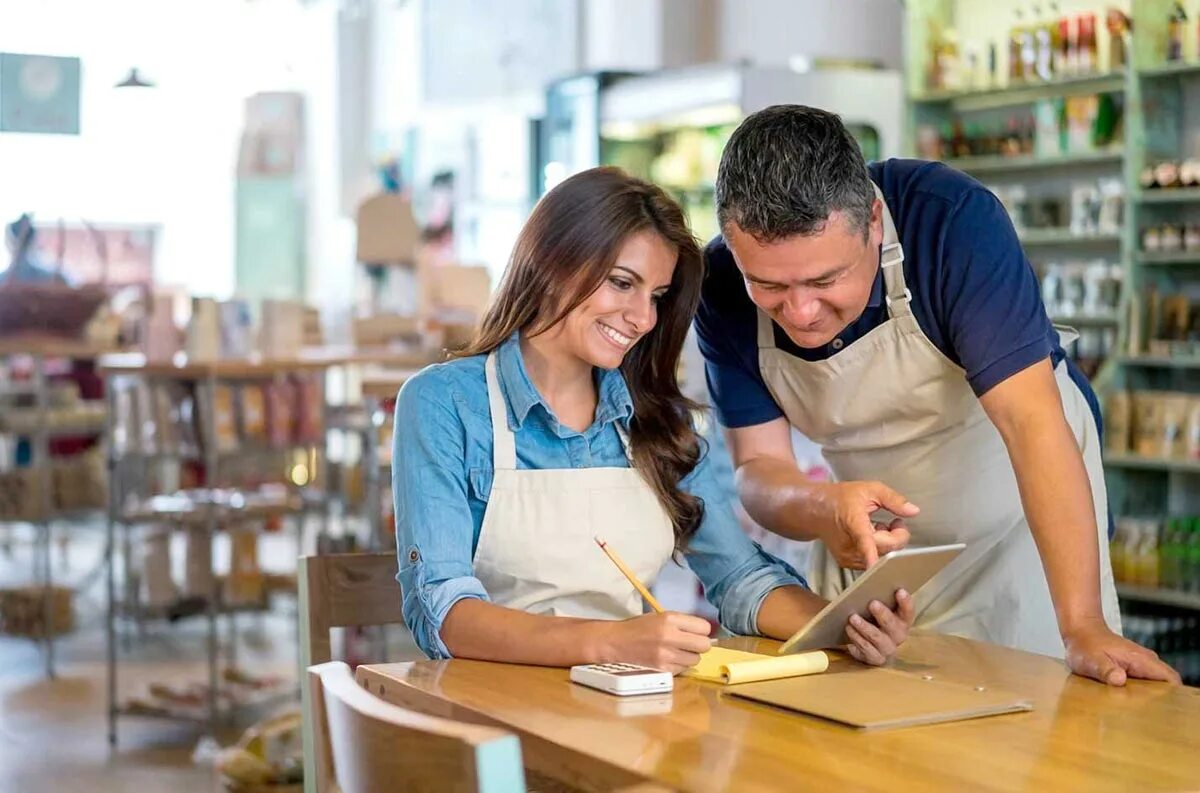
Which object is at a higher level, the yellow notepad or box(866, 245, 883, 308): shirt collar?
box(866, 245, 883, 308): shirt collar

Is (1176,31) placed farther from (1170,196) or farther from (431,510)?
(431,510)

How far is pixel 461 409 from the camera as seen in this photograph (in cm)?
227

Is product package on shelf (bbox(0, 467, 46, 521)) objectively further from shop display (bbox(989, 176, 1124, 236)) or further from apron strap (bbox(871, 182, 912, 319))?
apron strap (bbox(871, 182, 912, 319))

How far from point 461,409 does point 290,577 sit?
4476mm

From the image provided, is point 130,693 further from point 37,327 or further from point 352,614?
point 352,614

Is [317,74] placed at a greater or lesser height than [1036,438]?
greater

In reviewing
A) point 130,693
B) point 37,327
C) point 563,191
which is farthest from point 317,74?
point 563,191

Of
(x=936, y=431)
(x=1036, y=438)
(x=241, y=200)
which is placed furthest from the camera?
(x=241, y=200)

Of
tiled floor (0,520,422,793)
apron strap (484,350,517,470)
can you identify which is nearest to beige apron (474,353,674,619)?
apron strap (484,350,517,470)

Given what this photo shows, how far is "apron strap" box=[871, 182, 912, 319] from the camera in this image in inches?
90.8

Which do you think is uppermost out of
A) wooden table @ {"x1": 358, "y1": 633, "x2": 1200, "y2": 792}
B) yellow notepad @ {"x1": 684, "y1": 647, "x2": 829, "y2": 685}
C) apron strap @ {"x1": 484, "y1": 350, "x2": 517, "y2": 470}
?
apron strap @ {"x1": 484, "y1": 350, "x2": 517, "y2": 470}

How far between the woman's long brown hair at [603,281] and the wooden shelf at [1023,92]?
434 centimetres

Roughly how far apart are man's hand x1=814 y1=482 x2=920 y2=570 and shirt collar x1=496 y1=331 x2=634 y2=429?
36 centimetres

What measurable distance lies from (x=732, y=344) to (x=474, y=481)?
1.74 feet
